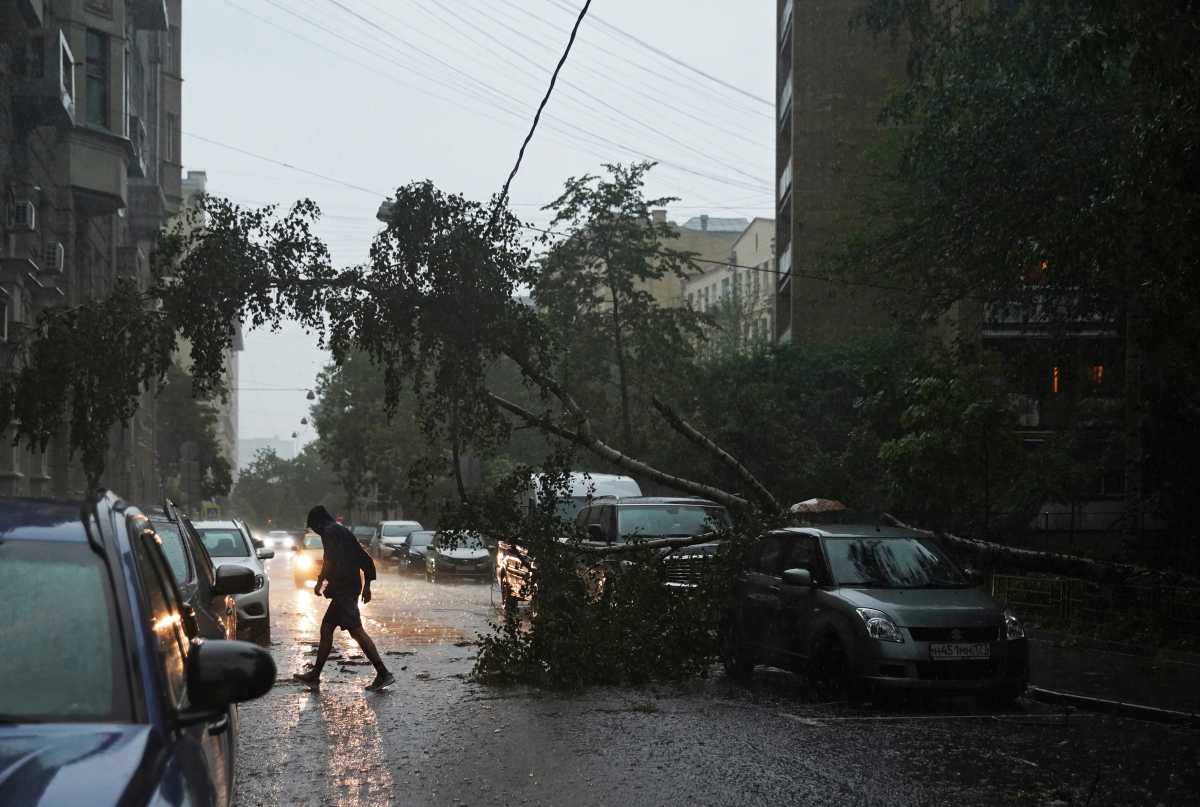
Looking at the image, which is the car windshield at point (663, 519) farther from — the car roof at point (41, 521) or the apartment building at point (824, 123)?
the apartment building at point (824, 123)

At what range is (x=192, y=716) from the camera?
4.02 m

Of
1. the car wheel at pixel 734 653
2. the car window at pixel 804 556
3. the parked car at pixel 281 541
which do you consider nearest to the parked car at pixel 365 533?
the parked car at pixel 281 541

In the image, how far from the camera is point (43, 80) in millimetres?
27281

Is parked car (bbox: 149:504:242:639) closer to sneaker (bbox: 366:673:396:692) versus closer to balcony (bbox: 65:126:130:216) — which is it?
sneaker (bbox: 366:673:396:692)

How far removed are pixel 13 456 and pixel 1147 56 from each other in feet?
69.9

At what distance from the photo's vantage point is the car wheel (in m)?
15.1

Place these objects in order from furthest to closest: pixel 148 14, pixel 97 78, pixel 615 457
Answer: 1. pixel 148 14
2. pixel 97 78
3. pixel 615 457

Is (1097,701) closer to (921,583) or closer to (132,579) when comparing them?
(921,583)

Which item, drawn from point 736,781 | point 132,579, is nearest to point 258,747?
point 736,781

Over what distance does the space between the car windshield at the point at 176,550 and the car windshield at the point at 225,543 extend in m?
6.57

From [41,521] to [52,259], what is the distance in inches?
1031

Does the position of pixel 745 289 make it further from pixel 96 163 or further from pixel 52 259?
pixel 52 259

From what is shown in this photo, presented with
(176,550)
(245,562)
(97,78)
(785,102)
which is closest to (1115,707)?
(176,550)

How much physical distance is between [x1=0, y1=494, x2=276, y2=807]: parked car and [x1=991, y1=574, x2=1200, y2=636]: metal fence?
15.9m
